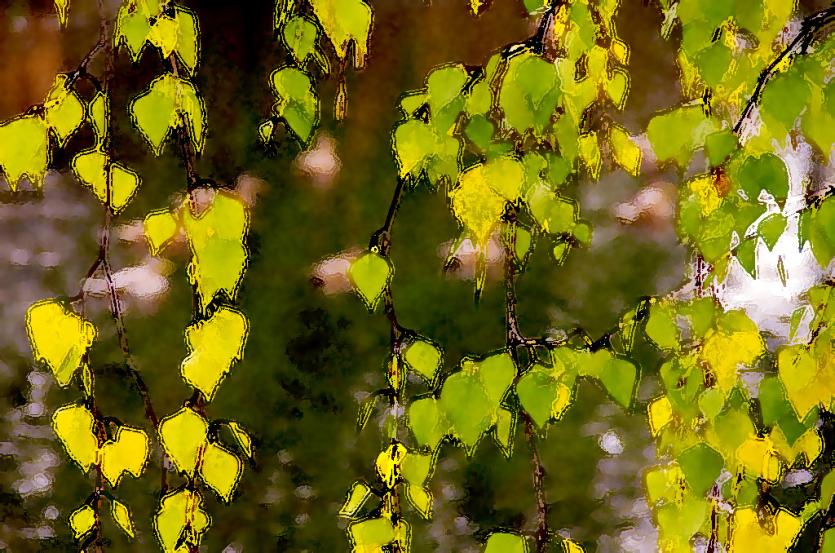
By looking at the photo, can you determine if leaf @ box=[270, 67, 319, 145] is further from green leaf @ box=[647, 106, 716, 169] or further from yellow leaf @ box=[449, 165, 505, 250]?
green leaf @ box=[647, 106, 716, 169]

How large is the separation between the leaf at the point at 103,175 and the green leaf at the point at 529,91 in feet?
1.48

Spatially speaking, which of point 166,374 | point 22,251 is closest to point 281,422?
point 166,374

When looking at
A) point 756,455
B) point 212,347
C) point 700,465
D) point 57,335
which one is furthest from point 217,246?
point 756,455

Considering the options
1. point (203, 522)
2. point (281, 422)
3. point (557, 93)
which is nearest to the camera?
point (557, 93)

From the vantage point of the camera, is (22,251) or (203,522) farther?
(22,251)

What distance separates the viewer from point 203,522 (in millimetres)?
913

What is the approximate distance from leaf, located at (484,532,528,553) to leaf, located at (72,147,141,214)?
1.83 feet

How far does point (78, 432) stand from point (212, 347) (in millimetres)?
252

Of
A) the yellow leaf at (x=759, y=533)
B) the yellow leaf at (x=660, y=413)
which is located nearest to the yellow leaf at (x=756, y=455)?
the yellow leaf at (x=759, y=533)

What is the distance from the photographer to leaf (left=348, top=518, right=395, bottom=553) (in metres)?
0.85

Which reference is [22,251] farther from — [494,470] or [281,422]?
[494,470]

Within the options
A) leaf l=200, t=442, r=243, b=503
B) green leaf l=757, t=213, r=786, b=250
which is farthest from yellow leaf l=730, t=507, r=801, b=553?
leaf l=200, t=442, r=243, b=503

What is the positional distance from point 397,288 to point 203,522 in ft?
1.69

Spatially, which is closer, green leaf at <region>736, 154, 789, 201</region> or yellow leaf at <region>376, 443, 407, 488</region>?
green leaf at <region>736, 154, 789, 201</region>
